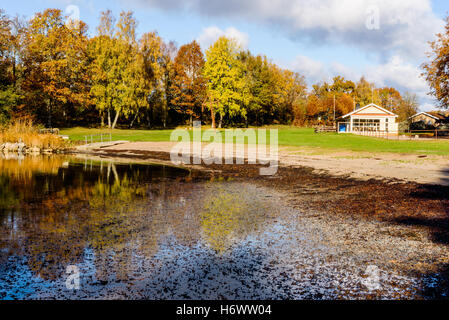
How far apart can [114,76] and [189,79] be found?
12752mm

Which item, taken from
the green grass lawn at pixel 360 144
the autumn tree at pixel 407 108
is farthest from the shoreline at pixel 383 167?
the autumn tree at pixel 407 108

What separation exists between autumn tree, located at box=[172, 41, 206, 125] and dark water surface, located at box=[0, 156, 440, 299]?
54.5 metres

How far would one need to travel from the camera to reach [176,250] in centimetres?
586

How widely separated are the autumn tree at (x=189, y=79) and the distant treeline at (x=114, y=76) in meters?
0.17

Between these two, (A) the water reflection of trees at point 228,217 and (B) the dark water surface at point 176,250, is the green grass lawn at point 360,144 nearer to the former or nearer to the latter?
(A) the water reflection of trees at point 228,217

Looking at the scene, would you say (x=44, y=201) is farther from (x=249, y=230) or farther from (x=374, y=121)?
(x=374, y=121)

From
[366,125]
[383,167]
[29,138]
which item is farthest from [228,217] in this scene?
[366,125]

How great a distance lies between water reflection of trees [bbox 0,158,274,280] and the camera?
220 inches

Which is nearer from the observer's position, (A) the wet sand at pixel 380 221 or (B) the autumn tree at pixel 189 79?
(A) the wet sand at pixel 380 221

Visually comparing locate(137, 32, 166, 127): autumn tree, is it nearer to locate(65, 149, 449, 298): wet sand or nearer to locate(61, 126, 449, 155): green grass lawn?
locate(61, 126, 449, 155): green grass lawn

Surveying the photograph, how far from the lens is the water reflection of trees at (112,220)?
18.4ft

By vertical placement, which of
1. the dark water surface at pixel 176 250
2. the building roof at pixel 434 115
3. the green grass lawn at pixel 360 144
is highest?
the building roof at pixel 434 115

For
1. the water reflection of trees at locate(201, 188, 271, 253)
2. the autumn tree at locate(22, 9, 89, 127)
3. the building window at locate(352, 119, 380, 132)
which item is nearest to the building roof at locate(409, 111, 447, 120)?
the building window at locate(352, 119, 380, 132)
